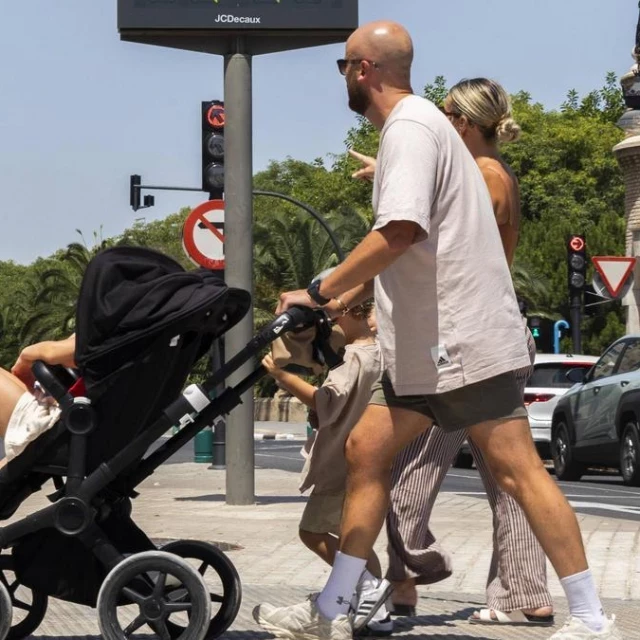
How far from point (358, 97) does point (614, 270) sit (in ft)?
79.7

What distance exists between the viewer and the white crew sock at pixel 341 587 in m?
5.61

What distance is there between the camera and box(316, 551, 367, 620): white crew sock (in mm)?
5613

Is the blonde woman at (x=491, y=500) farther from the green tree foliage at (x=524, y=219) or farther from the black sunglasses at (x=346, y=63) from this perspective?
the green tree foliage at (x=524, y=219)

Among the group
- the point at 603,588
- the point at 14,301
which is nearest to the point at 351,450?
the point at 603,588

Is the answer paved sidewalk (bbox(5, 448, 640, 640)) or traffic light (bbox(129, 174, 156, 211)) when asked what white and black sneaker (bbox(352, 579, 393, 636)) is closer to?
paved sidewalk (bbox(5, 448, 640, 640))

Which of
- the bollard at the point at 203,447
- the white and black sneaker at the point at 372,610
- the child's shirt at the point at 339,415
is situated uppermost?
the child's shirt at the point at 339,415

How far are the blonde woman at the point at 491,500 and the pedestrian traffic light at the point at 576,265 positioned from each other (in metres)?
24.6

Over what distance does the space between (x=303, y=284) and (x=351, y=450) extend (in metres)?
44.2

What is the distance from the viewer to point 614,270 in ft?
96.6

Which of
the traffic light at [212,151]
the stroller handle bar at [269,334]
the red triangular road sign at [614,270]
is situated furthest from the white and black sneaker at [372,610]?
the red triangular road sign at [614,270]

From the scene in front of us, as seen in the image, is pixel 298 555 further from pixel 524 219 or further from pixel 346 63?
pixel 524 219

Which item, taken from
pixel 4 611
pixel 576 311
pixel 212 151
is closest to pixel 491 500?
pixel 4 611

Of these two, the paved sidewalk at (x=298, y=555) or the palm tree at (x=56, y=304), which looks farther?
the palm tree at (x=56, y=304)

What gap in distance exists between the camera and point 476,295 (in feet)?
17.9
